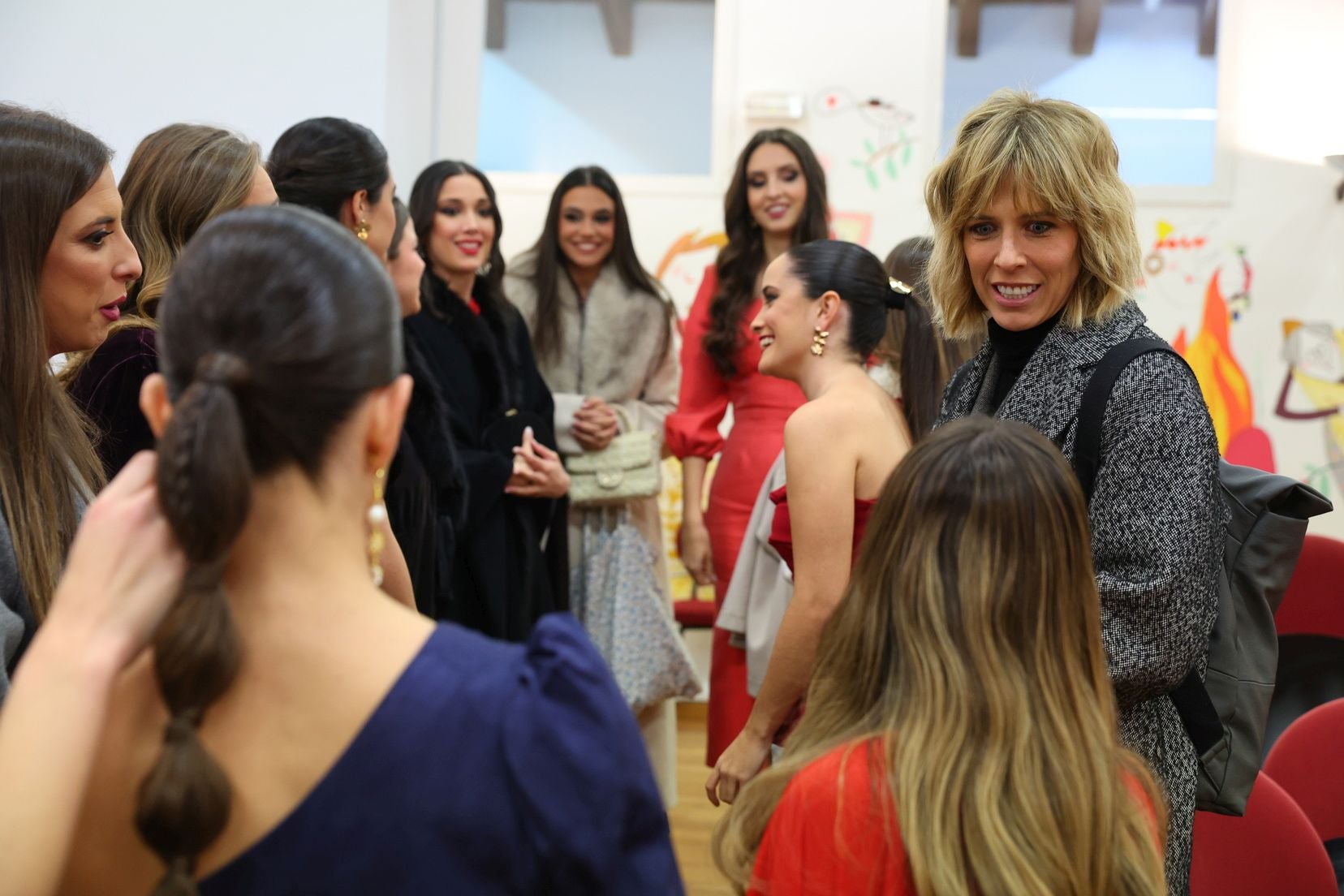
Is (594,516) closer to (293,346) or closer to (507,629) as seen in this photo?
(507,629)

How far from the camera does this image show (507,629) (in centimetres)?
308

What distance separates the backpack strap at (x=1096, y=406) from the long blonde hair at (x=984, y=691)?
0.39 m

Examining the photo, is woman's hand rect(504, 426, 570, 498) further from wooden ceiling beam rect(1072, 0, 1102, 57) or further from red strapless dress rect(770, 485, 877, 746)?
wooden ceiling beam rect(1072, 0, 1102, 57)

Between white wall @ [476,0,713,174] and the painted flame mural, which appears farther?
white wall @ [476,0,713,174]

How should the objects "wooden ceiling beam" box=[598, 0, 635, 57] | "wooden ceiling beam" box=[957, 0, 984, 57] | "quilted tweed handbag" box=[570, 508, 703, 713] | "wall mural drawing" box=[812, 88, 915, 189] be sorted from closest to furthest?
"quilted tweed handbag" box=[570, 508, 703, 713], "wall mural drawing" box=[812, 88, 915, 189], "wooden ceiling beam" box=[957, 0, 984, 57], "wooden ceiling beam" box=[598, 0, 635, 57]

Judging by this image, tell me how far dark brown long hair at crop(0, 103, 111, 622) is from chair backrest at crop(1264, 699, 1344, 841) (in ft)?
6.43

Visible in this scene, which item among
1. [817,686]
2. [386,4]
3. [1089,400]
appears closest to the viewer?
[817,686]

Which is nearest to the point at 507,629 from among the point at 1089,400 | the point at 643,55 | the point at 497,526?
the point at 497,526

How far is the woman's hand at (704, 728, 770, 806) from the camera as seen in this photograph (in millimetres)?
2174

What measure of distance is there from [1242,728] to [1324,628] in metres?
1.63

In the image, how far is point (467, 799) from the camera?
902mm

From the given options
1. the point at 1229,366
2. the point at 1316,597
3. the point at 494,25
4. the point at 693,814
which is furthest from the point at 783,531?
the point at 494,25

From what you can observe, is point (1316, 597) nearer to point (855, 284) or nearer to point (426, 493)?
point (855, 284)

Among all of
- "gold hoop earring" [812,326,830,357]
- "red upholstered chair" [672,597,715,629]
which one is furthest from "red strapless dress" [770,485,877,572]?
"red upholstered chair" [672,597,715,629]
